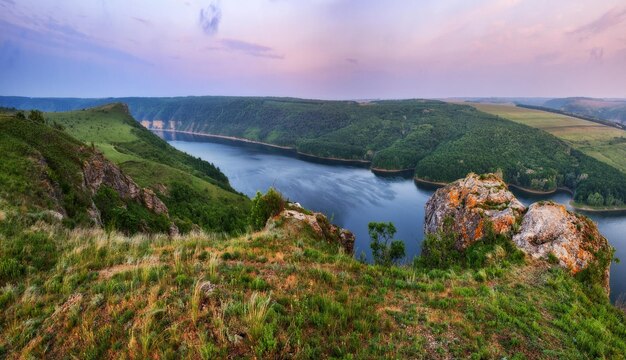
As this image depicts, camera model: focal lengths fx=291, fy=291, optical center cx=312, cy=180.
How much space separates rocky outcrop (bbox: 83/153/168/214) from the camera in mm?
34625

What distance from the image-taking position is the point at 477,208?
125ft

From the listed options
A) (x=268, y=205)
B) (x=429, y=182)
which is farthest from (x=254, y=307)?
(x=429, y=182)

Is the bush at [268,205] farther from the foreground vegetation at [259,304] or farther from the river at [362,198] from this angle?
the river at [362,198]

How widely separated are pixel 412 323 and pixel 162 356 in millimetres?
7761

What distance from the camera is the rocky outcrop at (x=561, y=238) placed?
21656mm

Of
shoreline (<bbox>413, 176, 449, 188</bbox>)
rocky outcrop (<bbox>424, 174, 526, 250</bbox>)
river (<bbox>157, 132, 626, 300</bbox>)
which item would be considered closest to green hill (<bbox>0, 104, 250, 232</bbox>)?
rocky outcrop (<bbox>424, 174, 526, 250</bbox>)

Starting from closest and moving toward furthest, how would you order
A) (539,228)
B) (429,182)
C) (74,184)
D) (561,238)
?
1. (561,238)
2. (539,228)
3. (74,184)
4. (429,182)

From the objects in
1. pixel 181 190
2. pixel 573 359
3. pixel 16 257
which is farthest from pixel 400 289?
pixel 181 190

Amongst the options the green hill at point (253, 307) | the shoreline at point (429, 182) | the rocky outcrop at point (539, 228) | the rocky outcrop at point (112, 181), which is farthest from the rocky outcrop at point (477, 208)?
the shoreline at point (429, 182)

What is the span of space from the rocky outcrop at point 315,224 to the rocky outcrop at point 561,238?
15.4 meters

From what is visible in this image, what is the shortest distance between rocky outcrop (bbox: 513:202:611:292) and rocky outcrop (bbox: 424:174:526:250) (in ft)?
8.57

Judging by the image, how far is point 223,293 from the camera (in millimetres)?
9312

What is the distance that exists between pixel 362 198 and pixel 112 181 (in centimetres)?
10453

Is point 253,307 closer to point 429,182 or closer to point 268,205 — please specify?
point 268,205
